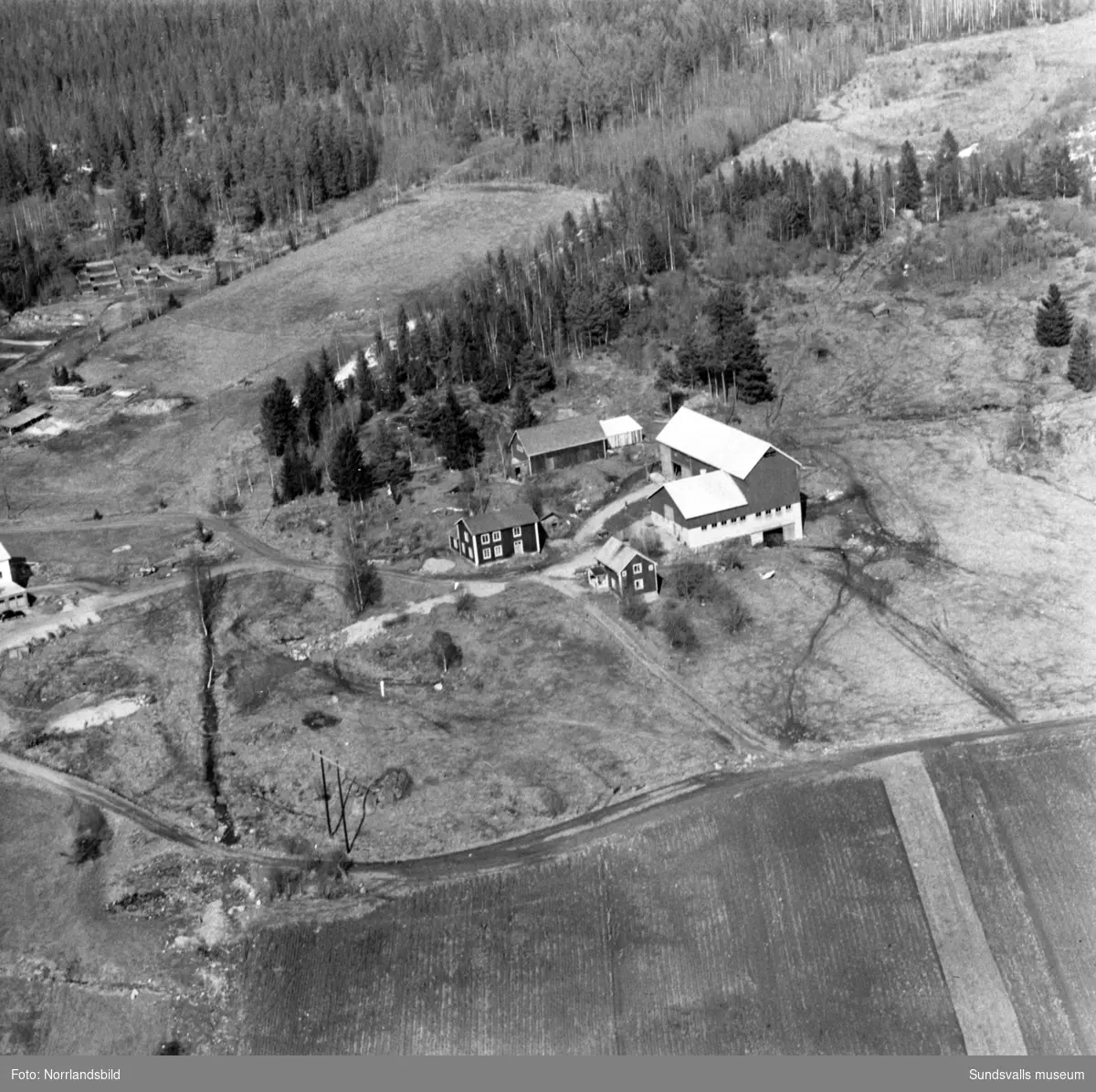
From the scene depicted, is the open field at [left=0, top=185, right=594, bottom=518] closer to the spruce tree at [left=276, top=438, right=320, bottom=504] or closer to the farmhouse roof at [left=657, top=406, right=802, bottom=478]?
the spruce tree at [left=276, top=438, right=320, bottom=504]

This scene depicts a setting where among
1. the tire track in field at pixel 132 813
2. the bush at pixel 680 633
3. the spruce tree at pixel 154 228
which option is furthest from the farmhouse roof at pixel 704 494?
the spruce tree at pixel 154 228

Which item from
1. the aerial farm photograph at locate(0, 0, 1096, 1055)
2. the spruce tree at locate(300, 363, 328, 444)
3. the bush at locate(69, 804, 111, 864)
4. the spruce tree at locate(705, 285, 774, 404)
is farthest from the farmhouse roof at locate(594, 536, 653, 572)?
the spruce tree at locate(300, 363, 328, 444)

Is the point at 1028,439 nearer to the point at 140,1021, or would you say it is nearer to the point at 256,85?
the point at 140,1021

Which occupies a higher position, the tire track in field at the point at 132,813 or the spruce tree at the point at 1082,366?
the tire track in field at the point at 132,813

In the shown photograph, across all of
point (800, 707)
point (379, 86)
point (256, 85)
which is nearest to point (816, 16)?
point (379, 86)

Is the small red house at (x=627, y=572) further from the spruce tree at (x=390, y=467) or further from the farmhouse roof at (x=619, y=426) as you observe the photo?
the farmhouse roof at (x=619, y=426)

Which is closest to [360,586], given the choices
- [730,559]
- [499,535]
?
[499,535]
